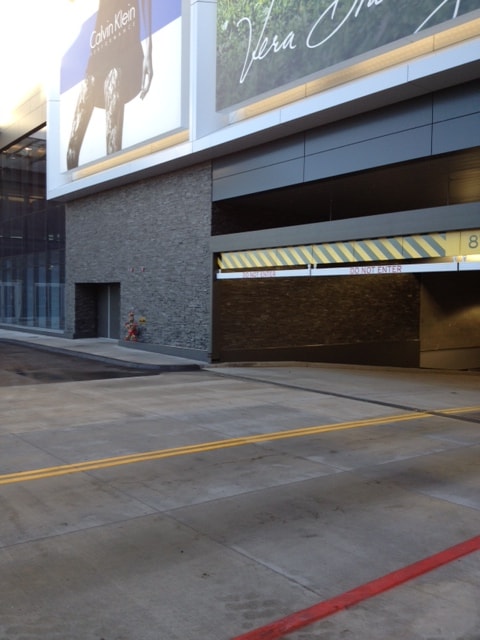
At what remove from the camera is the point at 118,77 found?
69.7 ft

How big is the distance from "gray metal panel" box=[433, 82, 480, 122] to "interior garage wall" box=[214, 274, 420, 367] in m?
8.11

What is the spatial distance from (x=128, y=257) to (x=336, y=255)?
10.3 m

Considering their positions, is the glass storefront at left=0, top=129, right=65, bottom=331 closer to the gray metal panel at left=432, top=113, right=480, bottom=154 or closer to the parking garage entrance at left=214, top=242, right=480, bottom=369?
the parking garage entrance at left=214, top=242, right=480, bottom=369

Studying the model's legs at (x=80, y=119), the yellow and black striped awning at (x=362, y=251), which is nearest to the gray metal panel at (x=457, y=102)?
the yellow and black striped awning at (x=362, y=251)

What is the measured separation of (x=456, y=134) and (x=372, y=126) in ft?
7.29

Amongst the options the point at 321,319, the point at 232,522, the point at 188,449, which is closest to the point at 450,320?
the point at 321,319

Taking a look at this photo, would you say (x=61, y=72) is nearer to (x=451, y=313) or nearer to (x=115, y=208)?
(x=115, y=208)

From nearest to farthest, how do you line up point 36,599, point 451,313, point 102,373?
point 36,599 → point 102,373 → point 451,313

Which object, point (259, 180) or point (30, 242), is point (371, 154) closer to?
point (259, 180)

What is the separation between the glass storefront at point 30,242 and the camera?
2856cm

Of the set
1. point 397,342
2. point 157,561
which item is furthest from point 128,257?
point 157,561

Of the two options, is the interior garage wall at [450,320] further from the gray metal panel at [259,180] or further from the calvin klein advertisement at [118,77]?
the calvin klein advertisement at [118,77]

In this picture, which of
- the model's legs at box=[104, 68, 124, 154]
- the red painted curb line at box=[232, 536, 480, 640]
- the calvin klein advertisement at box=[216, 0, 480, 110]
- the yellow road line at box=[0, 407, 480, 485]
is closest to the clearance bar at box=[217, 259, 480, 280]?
the yellow road line at box=[0, 407, 480, 485]

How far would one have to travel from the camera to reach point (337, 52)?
13805mm
